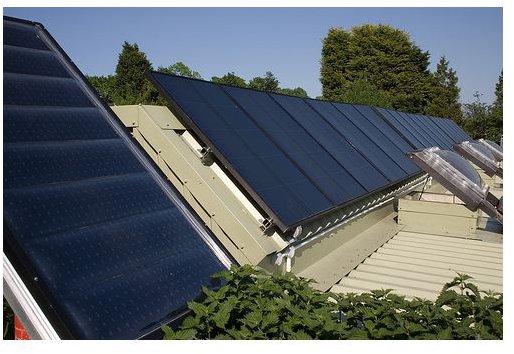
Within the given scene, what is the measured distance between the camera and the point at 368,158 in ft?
24.2

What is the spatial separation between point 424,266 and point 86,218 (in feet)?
14.0

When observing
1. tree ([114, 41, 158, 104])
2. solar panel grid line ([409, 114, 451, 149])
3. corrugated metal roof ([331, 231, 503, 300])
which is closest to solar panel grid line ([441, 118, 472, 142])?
solar panel grid line ([409, 114, 451, 149])

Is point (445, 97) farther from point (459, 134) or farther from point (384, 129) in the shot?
point (384, 129)

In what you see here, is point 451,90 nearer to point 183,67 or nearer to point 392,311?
point 183,67

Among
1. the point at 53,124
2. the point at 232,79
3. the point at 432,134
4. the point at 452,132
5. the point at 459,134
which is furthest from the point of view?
the point at 232,79

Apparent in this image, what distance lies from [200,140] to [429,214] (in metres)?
4.39

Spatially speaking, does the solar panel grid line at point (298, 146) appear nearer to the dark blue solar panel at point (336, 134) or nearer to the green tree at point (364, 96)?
the dark blue solar panel at point (336, 134)

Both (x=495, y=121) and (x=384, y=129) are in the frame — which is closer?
(x=384, y=129)

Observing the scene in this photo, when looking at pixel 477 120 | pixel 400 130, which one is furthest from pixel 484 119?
pixel 400 130

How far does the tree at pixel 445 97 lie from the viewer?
5403cm

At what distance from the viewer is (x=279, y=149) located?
17.2ft

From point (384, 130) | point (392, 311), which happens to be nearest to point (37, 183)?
point (392, 311)

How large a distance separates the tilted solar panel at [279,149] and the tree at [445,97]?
50.3 metres

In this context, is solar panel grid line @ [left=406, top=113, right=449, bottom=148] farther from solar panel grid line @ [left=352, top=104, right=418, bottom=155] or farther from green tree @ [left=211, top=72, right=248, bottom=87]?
green tree @ [left=211, top=72, right=248, bottom=87]
